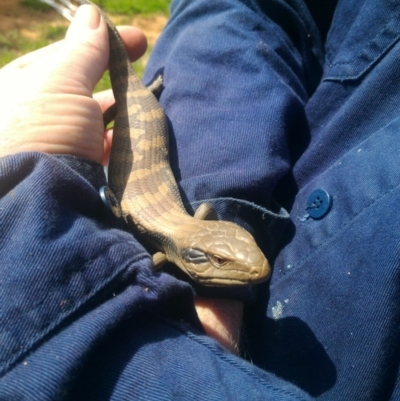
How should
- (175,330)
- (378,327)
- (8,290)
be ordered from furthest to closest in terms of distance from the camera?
(378,327), (175,330), (8,290)

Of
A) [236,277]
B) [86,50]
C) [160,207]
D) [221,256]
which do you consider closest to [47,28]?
[86,50]

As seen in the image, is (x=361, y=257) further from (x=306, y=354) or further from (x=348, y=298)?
(x=306, y=354)

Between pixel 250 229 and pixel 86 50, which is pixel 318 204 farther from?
pixel 86 50

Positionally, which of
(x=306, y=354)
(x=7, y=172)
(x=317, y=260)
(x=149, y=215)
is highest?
(x=7, y=172)

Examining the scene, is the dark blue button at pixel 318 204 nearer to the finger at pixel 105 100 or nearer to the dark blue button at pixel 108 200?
the dark blue button at pixel 108 200

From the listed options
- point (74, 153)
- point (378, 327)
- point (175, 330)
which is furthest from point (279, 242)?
point (74, 153)

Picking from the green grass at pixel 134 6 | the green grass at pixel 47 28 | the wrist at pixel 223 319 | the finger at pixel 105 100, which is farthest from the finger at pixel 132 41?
the green grass at pixel 134 6
